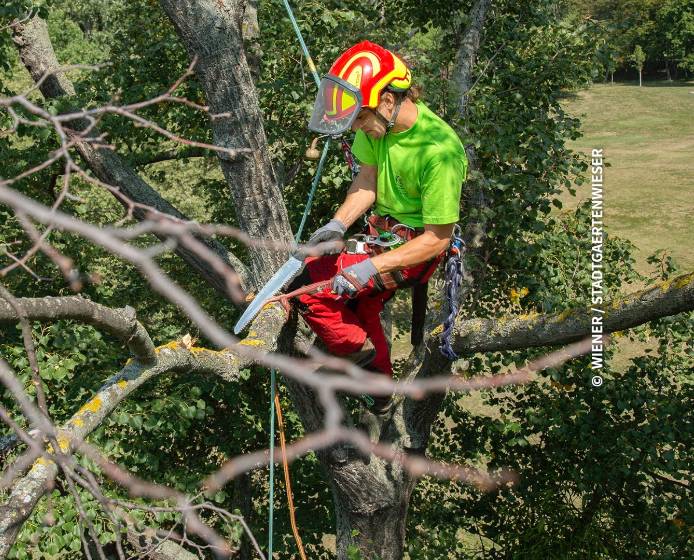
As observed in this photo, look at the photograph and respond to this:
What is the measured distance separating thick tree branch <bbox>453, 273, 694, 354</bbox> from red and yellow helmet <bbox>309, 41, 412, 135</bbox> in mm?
1373

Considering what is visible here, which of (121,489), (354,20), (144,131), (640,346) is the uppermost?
(354,20)

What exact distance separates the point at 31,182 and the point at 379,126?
410 centimetres

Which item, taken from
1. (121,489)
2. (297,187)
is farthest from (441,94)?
(121,489)

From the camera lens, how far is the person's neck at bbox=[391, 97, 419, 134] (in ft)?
13.8

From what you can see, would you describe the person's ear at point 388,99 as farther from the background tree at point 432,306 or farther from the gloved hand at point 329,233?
the background tree at point 432,306

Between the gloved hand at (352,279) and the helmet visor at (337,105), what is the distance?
68 cm

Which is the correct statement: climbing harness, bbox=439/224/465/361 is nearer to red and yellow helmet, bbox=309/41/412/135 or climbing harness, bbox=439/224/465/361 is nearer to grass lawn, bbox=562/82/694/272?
red and yellow helmet, bbox=309/41/412/135

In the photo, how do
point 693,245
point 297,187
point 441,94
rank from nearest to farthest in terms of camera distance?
point 441,94 → point 297,187 → point 693,245

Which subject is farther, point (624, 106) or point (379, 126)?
point (624, 106)

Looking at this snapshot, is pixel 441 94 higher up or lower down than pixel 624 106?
higher up

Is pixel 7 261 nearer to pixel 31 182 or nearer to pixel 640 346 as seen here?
pixel 31 182

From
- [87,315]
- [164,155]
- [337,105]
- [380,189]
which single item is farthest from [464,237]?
[87,315]

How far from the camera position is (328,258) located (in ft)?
15.1

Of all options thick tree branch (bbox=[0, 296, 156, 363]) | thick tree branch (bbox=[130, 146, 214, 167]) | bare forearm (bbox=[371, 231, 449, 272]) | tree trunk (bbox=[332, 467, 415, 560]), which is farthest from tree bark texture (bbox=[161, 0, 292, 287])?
thick tree branch (bbox=[130, 146, 214, 167])
